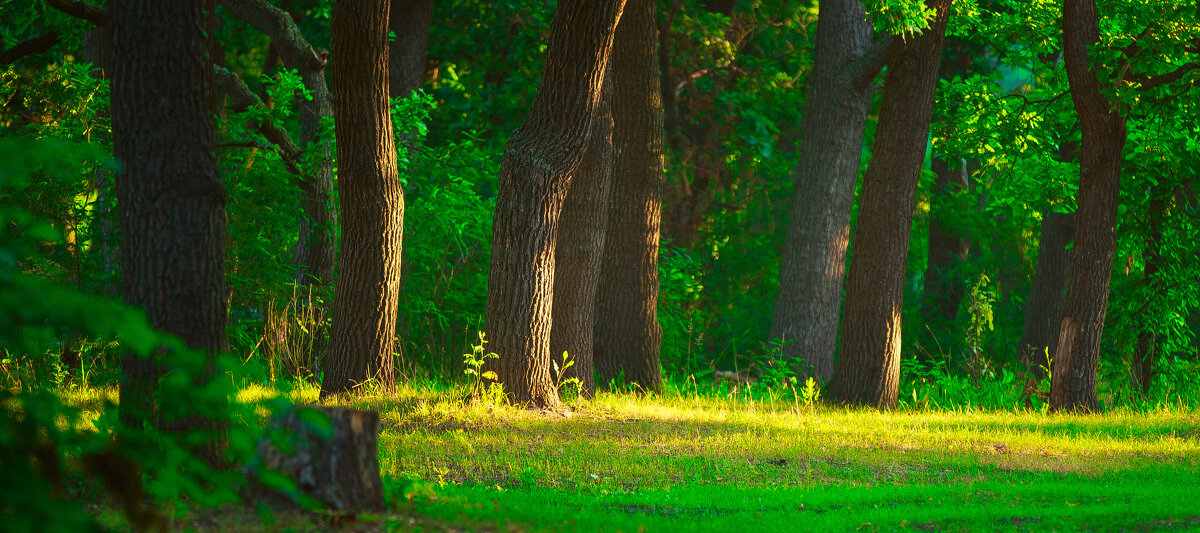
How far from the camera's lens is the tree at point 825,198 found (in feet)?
49.5

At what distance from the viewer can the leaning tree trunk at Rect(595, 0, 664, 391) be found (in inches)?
501

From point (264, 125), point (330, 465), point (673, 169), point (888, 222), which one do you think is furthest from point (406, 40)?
point (330, 465)

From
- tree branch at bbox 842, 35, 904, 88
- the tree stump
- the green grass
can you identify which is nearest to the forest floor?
the green grass

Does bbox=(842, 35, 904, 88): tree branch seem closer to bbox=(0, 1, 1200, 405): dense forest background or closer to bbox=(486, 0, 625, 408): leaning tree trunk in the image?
bbox=(0, 1, 1200, 405): dense forest background

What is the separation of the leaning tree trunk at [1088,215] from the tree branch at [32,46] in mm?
14014

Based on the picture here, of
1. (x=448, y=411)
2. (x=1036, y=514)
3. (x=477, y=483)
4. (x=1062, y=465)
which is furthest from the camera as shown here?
(x=448, y=411)

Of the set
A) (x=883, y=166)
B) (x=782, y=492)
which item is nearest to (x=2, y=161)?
(x=782, y=492)

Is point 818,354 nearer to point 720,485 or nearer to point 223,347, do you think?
point 720,485

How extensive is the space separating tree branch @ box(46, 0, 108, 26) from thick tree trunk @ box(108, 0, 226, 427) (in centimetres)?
684

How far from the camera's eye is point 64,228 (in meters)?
11.4

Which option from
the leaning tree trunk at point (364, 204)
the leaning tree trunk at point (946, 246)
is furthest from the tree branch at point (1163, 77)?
the leaning tree trunk at point (364, 204)

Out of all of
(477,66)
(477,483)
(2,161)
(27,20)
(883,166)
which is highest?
(477,66)

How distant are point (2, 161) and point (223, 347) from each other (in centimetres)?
305

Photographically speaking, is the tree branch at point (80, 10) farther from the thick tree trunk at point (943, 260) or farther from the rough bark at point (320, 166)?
the thick tree trunk at point (943, 260)
